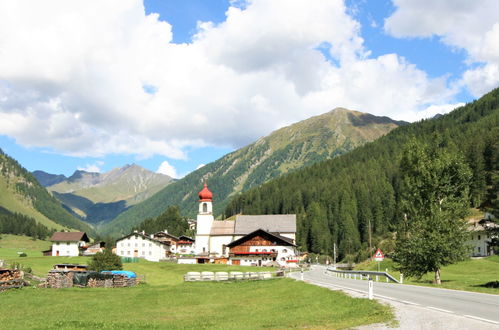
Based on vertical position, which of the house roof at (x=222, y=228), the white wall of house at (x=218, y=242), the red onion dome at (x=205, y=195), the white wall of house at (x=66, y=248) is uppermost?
the red onion dome at (x=205, y=195)

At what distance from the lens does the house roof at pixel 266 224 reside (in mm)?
126188

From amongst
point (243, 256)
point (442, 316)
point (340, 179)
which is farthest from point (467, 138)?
point (442, 316)

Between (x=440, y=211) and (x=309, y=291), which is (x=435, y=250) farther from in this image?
(x=309, y=291)

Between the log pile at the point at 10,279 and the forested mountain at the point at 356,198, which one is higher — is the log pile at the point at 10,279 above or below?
below

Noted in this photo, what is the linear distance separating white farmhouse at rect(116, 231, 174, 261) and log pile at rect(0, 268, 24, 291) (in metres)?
84.4

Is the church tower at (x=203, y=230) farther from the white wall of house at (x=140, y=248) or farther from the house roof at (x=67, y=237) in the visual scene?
the house roof at (x=67, y=237)

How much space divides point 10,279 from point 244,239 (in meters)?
70.3

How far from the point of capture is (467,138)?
155 m

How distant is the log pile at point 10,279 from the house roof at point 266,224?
8245 cm

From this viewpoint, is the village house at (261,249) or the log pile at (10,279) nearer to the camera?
the log pile at (10,279)

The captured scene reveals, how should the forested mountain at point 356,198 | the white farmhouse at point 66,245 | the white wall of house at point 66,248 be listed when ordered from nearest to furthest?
the forested mountain at point 356,198 → the white farmhouse at point 66,245 → the white wall of house at point 66,248

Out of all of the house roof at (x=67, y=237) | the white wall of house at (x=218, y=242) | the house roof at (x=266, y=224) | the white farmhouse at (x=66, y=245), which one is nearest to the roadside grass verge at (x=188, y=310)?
the white wall of house at (x=218, y=242)

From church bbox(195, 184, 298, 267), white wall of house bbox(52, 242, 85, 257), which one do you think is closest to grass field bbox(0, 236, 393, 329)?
church bbox(195, 184, 298, 267)

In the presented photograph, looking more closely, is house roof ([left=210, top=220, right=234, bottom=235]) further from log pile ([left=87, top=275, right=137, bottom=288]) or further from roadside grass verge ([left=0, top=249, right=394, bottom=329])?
roadside grass verge ([left=0, top=249, right=394, bottom=329])
